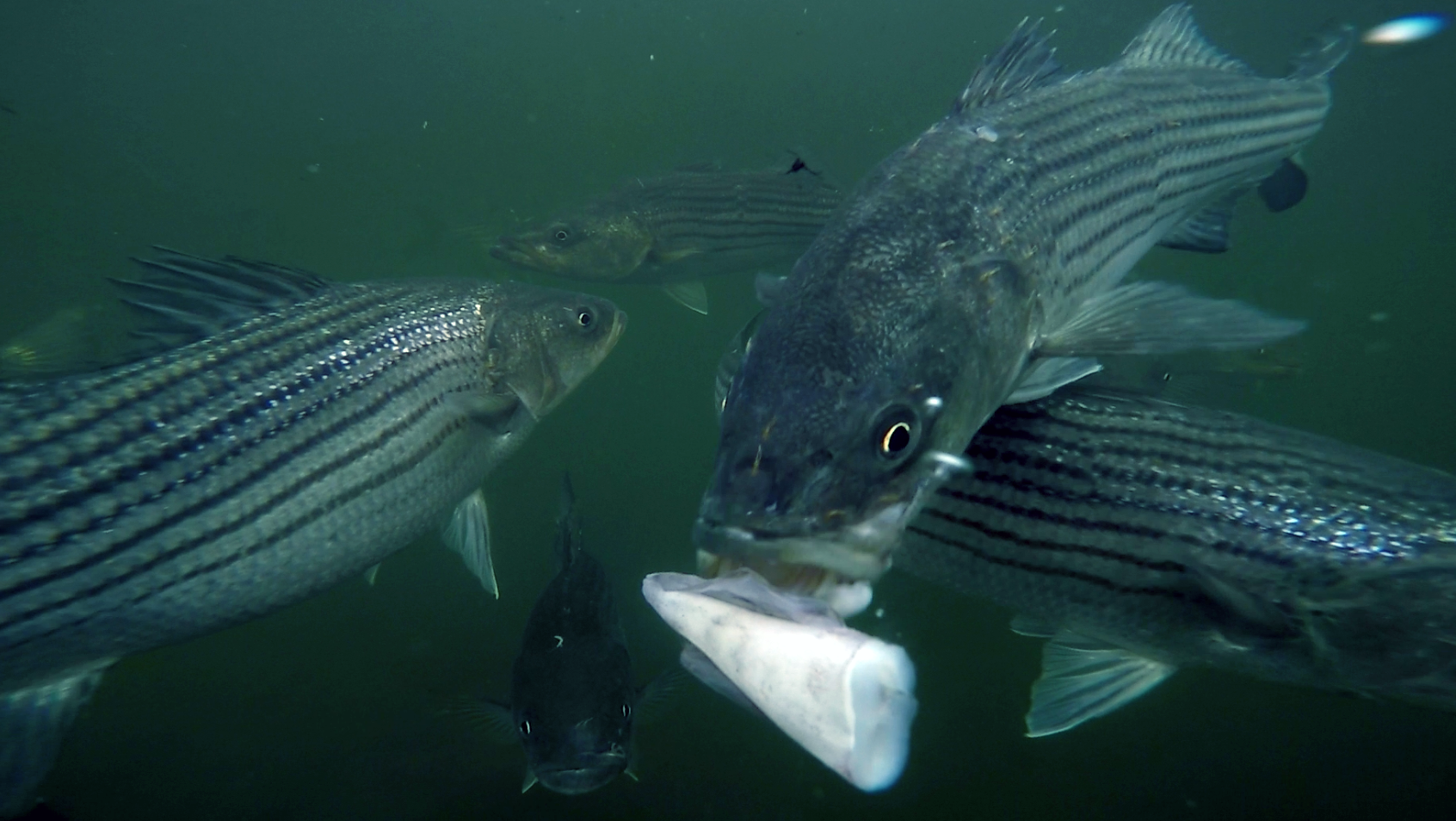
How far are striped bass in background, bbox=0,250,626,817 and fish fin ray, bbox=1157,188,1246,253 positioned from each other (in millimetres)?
3575

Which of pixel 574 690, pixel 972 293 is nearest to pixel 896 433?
pixel 972 293

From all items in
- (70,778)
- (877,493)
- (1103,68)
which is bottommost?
(70,778)

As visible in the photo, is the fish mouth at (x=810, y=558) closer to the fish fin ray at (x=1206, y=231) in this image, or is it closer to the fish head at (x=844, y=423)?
the fish head at (x=844, y=423)

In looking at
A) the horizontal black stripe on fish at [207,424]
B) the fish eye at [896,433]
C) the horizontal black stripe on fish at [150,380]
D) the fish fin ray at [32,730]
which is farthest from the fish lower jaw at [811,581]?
the fish fin ray at [32,730]

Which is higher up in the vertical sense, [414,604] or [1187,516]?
[1187,516]

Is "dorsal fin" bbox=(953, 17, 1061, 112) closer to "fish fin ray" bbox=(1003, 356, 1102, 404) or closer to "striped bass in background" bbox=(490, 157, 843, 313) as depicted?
"fish fin ray" bbox=(1003, 356, 1102, 404)

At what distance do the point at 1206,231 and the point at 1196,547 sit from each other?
2.30 meters

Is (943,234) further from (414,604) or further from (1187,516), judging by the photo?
(414,604)

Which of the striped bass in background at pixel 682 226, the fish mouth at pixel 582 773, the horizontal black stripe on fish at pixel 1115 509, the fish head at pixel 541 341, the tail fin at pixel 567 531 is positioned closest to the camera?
the horizontal black stripe on fish at pixel 1115 509

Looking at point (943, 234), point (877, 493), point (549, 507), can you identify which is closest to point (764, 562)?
point (877, 493)

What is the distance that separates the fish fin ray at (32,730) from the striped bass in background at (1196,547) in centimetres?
316

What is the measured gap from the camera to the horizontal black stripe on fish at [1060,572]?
2279mm

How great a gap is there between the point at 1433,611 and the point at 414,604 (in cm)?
715

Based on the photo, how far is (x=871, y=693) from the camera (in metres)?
1.03
